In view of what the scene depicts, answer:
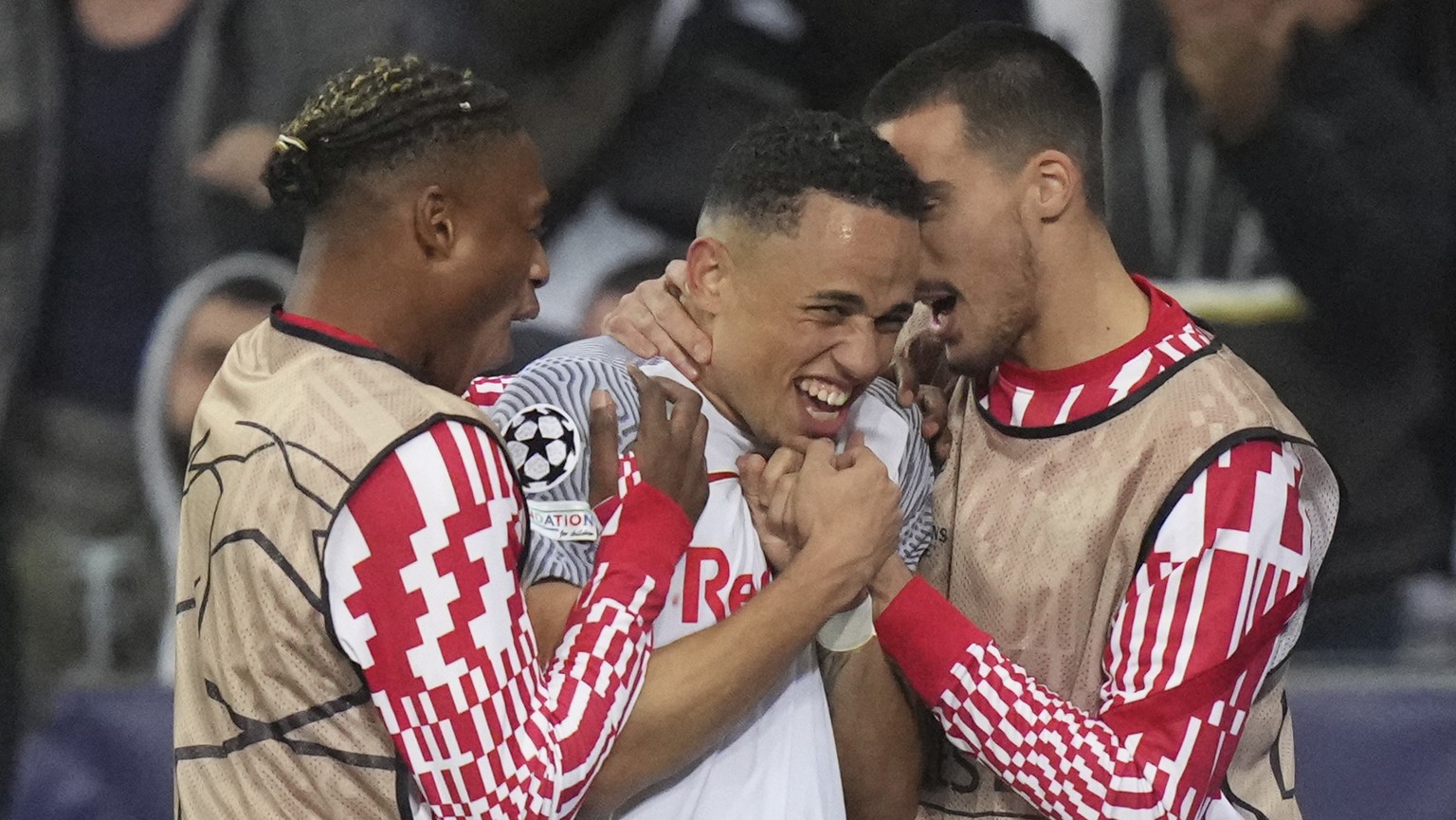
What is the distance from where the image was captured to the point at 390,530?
139cm

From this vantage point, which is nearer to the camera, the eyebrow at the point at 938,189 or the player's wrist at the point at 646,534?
the player's wrist at the point at 646,534

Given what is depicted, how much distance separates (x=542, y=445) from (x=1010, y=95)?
74 centimetres

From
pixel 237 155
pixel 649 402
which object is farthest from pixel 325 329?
pixel 237 155

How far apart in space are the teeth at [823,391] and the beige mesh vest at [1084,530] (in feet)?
0.74

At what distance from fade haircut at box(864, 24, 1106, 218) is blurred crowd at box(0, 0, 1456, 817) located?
5.64ft

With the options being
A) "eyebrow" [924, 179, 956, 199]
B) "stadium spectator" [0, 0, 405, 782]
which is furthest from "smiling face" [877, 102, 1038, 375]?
"stadium spectator" [0, 0, 405, 782]

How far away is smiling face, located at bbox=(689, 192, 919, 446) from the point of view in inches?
68.0

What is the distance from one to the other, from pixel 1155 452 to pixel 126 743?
7.99ft

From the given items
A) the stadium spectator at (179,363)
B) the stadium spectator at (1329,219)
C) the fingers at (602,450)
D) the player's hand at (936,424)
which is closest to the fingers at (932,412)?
the player's hand at (936,424)

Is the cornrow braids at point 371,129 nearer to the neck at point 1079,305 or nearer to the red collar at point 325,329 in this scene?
the red collar at point 325,329

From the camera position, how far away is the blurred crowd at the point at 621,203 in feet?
11.8

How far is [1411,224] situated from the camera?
3.61 meters

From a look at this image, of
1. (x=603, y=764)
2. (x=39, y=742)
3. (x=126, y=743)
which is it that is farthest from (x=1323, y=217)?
A: (x=39, y=742)

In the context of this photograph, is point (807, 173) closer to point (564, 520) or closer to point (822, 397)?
point (822, 397)
